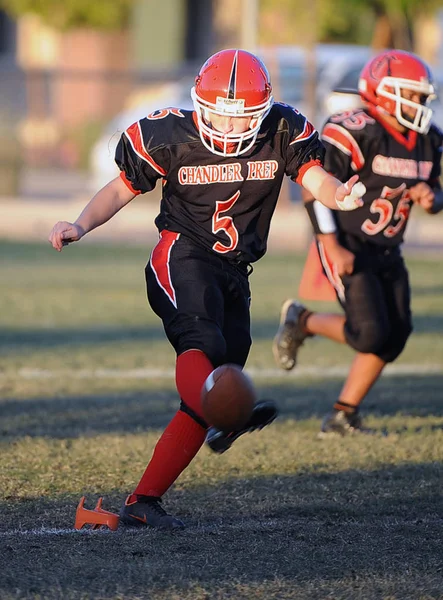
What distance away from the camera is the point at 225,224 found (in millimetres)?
4594

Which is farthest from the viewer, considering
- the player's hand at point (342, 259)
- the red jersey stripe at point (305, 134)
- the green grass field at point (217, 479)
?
the player's hand at point (342, 259)

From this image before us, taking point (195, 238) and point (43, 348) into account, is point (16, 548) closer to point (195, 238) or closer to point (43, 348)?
point (195, 238)

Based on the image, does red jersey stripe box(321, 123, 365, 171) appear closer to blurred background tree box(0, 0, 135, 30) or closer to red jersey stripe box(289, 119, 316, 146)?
red jersey stripe box(289, 119, 316, 146)

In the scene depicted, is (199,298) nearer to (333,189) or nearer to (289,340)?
(333,189)

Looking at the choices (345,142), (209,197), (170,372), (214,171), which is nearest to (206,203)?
(209,197)

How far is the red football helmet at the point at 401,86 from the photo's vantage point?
5945mm

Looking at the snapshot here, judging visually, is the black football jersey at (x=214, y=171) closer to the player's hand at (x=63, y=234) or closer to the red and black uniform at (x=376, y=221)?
the player's hand at (x=63, y=234)

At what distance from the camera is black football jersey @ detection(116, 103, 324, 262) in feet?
14.9

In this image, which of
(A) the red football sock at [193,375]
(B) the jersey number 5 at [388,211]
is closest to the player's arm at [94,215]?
(A) the red football sock at [193,375]

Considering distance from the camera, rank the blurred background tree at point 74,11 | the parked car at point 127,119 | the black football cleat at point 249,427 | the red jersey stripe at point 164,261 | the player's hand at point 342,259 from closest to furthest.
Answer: the black football cleat at point 249,427
the red jersey stripe at point 164,261
the player's hand at point 342,259
the parked car at point 127,119
the blurred background tree at point 74,11

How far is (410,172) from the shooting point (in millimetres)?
6059

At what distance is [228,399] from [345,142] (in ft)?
7.79

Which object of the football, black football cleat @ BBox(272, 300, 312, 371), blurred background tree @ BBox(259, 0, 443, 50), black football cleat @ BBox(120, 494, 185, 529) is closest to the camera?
the football

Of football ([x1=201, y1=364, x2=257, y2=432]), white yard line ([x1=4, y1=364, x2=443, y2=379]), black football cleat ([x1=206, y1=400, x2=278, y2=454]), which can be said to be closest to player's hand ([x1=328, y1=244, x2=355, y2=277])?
black football cleat ([x1=206, y1=400, x2=278, y2=454])
